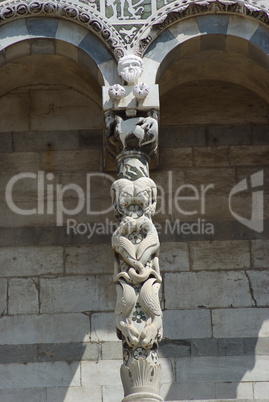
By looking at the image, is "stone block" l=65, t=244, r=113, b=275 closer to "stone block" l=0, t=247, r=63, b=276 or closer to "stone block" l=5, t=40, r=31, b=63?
"stone block" l=0, t=247, r=63, b=276

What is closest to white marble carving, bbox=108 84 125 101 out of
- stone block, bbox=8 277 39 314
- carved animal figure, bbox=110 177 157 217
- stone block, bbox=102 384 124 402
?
carved animal figure, bbox=110 177 157 217

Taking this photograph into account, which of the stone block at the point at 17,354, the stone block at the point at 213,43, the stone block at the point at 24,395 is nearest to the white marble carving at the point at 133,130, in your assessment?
the stone block at the point at 213,43

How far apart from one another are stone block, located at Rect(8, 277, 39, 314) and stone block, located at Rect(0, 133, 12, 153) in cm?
136

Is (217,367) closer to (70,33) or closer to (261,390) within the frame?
(261,390)

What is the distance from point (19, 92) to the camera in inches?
444

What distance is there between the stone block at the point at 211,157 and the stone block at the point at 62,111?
3.48ft

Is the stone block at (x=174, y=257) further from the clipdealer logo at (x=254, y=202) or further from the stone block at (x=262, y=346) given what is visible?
the stone block at (x=262, y=346)

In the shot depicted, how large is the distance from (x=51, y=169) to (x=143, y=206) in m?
1.99

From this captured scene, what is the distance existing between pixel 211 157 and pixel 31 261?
6.83ft

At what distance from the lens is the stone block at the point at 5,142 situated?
437 inches

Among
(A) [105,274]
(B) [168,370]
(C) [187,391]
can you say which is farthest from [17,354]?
(C) [187,391]

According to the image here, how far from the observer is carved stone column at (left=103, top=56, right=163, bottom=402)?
880cm

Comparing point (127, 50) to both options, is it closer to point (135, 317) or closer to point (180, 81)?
point (180, 81)

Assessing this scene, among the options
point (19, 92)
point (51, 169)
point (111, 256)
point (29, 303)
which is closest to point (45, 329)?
point (29, 303)
